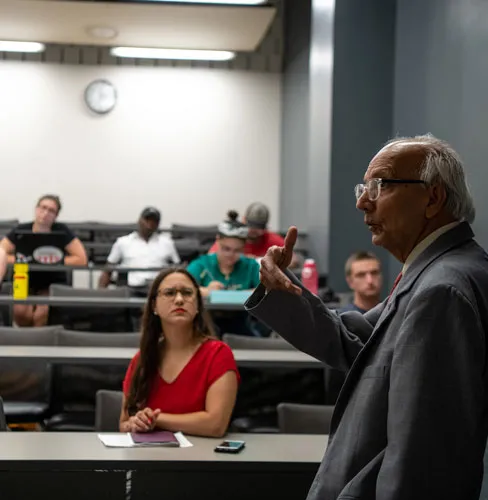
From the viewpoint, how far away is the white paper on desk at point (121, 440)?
2.90 meters

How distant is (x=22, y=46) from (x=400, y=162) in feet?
36.7

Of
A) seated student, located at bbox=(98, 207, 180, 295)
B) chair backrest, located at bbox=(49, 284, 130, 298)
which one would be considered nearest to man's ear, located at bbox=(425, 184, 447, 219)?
chair backrest, located at bbox=(49, 284, 130, 298)

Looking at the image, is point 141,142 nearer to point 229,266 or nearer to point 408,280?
point 229,266

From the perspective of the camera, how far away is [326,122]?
8172 mm

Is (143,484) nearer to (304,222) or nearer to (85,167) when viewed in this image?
(304,222)

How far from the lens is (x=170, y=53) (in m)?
12.4

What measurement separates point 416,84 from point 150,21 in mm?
5461

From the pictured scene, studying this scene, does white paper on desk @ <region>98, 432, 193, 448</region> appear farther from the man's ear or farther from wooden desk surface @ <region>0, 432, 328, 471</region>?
the man's ear

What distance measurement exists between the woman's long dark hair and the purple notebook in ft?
1.04

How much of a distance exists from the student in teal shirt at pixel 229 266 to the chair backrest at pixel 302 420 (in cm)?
230

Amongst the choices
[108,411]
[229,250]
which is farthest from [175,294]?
[229,250]

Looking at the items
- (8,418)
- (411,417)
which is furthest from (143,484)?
(8,418)

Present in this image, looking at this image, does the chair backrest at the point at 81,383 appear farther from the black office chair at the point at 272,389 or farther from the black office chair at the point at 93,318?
the black office chair at the point at 93,318

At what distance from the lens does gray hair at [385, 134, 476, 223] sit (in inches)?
70.2
